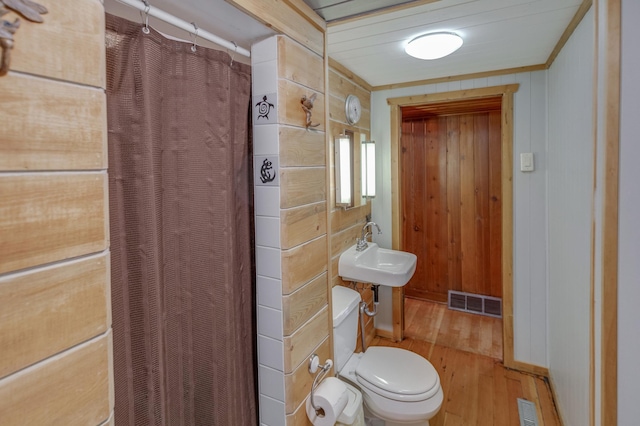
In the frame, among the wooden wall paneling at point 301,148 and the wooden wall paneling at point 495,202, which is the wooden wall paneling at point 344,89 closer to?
the wooden wall paneling at point 301,148

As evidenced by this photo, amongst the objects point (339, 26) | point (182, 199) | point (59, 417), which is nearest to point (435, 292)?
point (339, 26)

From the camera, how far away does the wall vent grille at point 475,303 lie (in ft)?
11.0

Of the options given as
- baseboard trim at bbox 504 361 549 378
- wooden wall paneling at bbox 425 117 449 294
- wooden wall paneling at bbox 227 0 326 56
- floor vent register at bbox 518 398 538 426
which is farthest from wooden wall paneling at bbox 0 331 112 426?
wooden wall paneling at bbox 425 117 449 294

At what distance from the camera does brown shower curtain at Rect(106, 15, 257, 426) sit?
33.0 inches

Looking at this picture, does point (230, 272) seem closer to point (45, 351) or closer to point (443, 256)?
point (45, 351)

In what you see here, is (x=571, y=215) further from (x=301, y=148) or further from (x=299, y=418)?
(x=299, y=418)

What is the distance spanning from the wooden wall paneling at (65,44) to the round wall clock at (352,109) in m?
1.77

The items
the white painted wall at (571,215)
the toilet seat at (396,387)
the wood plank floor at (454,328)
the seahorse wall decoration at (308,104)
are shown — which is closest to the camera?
the seahorse wall decoration at (308,104)

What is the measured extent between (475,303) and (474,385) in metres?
1.32

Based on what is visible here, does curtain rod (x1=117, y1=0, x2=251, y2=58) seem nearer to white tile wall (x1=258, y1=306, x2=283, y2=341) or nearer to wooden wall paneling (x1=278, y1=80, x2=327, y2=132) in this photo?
wooden wall paneling (x1=278, y1=80, x2=327, y2=132)

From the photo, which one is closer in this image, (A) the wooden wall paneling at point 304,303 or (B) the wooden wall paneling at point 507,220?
(A) the wooden wall paneling at point 304,303

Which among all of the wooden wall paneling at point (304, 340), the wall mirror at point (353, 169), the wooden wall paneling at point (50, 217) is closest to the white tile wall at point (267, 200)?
the wooden wall paneling at point (304, 340)

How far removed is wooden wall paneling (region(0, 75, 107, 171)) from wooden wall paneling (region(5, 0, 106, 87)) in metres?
0.02

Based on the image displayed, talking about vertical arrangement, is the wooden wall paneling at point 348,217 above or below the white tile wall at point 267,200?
below
